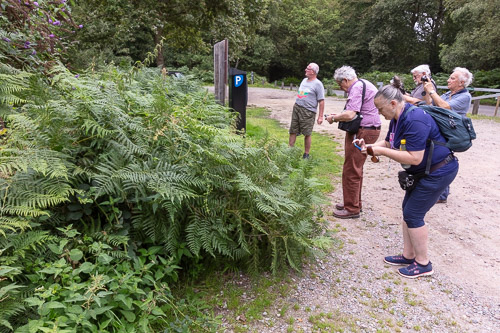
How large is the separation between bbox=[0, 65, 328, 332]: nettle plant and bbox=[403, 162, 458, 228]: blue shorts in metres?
0.91

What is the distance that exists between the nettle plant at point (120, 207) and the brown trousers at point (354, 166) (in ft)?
4.49

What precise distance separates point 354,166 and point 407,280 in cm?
159

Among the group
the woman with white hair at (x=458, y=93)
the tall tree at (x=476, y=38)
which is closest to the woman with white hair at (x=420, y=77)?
the woman with white hair at (x=458, y=93)

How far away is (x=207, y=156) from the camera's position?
293 cm

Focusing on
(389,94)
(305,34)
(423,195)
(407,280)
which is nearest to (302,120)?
(389,94)

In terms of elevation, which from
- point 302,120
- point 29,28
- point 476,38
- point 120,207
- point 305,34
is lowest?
point 120,207

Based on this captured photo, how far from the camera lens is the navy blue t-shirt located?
314 cm

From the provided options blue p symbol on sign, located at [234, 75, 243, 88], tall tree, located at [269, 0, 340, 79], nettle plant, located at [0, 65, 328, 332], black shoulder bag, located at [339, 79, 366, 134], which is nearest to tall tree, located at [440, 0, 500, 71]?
tall tree, located at [269, 0, 340, 79]

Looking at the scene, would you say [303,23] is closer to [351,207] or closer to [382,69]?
[382,69]

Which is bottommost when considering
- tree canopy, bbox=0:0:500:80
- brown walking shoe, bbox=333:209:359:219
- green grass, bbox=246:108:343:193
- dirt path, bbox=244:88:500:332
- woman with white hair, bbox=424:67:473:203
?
dirt path, bbox=244:88:500:332

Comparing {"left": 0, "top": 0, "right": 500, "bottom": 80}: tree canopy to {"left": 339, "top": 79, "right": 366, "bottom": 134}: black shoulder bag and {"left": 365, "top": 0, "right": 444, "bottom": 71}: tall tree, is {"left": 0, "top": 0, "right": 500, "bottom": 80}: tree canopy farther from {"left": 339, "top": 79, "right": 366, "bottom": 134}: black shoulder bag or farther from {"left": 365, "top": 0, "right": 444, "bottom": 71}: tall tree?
{"left": 339, "top": 79, "right": 366, "bottom": 134}: black shoulder bag

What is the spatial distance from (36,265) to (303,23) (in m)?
45.6

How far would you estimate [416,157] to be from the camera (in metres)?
3.15

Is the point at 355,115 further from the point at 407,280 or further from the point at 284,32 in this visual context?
the point at 284,32
